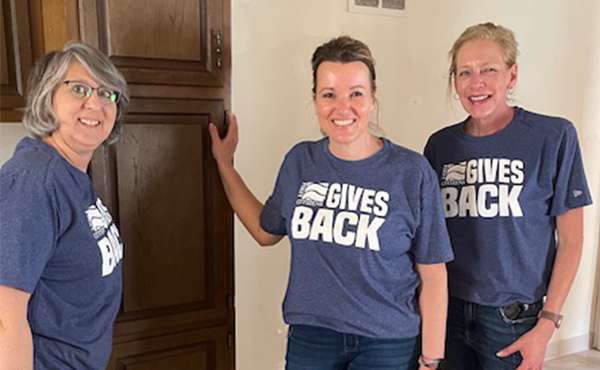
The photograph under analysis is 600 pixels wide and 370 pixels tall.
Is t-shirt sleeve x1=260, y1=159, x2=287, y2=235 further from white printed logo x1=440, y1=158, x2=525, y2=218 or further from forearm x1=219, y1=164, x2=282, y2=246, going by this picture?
white printed logo x1=440, y1=158, x2=525, y2=218

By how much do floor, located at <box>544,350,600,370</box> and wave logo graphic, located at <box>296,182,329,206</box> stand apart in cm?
203

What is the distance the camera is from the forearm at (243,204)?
1479 mm

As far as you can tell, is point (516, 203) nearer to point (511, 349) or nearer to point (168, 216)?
point (511, 349)

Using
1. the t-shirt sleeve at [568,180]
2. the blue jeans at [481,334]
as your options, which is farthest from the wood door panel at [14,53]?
the t-shirt sleeve at [568,180]

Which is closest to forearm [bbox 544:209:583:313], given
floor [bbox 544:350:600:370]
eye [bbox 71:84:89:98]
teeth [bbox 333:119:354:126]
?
teeth [bbox 333:119:354:126]

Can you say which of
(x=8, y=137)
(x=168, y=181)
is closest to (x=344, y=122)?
(x=168, y=181)

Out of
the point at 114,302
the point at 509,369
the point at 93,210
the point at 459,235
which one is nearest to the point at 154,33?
the point at 93,210

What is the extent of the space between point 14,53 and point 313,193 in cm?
87

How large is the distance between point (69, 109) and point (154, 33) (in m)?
0.35

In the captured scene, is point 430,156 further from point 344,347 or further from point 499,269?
point 344,347

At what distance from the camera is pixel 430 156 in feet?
5.21

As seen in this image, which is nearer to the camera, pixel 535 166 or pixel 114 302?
pixel 114 302

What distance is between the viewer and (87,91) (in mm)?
1085

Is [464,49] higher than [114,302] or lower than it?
higher
